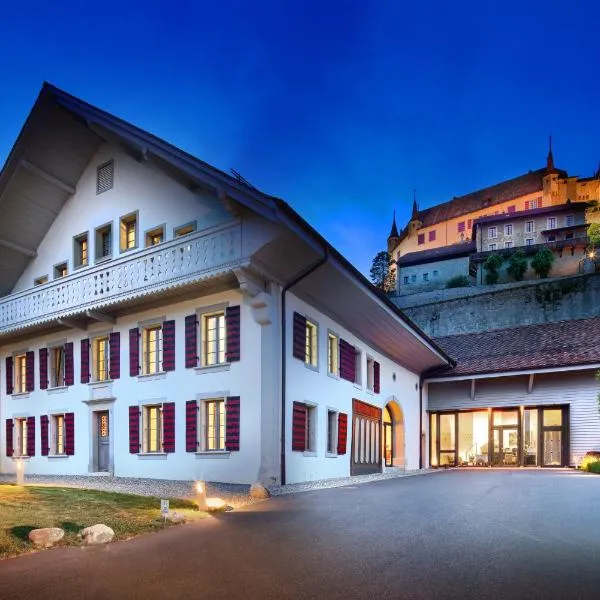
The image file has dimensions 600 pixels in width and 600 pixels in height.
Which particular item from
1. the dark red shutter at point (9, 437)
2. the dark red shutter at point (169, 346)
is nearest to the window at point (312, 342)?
the dark red shutter at point (169, 346)

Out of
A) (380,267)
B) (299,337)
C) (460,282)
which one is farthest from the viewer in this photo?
(380,267)

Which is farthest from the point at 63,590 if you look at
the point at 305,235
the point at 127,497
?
the point at 305,235

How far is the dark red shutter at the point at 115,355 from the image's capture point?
18.1m

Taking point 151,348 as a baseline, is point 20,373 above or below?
below

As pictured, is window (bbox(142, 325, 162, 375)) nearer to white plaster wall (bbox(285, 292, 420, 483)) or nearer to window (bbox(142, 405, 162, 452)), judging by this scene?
window (bbox(142, 405, 162, 452))

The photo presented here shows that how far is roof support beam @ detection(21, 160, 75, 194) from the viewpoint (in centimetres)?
1973

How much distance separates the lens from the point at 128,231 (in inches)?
754

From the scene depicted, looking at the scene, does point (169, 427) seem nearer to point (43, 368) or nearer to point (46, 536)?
point (43, 368)

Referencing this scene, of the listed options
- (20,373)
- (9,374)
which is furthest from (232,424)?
(9,374)

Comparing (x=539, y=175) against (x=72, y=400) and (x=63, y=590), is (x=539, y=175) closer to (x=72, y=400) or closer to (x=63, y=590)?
(x=72, y=400)

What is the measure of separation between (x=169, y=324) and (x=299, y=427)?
15.9 ft

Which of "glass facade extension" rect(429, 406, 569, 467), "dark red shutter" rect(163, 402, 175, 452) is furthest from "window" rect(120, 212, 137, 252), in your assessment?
"glass facade extension" rect(429, 406, 569, 467)

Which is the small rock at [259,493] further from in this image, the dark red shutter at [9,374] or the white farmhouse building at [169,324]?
the dark red shutter at [9,374]

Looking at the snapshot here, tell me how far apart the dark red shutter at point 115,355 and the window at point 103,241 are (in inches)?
119
